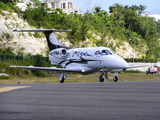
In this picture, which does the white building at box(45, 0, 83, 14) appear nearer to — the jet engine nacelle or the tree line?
the tree line

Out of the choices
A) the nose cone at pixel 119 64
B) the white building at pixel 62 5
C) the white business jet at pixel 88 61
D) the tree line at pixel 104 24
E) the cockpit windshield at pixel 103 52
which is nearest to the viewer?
the nose cone at pixel 119 64

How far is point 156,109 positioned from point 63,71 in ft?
64.5

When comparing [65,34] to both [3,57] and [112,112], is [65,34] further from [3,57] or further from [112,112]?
[112,112]

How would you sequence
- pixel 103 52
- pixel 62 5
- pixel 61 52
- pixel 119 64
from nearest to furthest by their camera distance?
1. pixel 119 64
2. pixel 103 52
3. pixel 61 52
4. pixel 62 5

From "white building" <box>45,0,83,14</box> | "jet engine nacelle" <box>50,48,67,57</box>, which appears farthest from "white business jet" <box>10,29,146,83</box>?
"white building" <box>45,0,83,14</box>

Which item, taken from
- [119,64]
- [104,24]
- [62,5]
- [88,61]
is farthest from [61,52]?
[62,5]

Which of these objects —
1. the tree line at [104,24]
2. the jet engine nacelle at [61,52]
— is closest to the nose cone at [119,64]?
the jet engine nacelle at [61,52]

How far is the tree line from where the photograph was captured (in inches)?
2899

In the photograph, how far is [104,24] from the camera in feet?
354

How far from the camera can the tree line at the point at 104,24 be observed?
242 feet

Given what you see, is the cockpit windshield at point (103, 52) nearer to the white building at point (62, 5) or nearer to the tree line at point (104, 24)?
the tree line at point (104, 24)

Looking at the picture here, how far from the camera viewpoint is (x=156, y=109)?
22.5 feet

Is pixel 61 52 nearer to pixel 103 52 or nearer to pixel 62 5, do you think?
pixel 103 52

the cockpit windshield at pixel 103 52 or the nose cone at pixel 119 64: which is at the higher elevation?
the cockpit windshield at pixel 103 52
